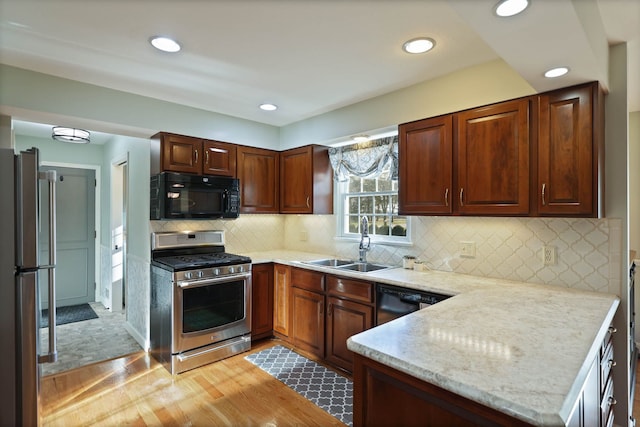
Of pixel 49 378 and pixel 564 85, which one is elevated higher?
pixel 564 85

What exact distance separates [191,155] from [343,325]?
2208 mm

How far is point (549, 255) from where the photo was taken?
2.28m

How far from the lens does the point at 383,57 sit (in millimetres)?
2270

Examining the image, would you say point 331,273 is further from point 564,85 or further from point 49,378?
point 49,378

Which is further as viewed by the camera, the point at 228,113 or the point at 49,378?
the point at 228,113

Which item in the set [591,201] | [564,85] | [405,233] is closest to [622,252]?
[591,201]

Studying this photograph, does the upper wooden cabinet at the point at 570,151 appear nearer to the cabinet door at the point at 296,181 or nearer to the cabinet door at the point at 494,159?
the cabinet door at the point at 494,159

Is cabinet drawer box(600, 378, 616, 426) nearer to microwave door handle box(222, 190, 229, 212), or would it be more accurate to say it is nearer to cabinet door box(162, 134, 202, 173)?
microwave door handle box(222, 190, 229, 212)

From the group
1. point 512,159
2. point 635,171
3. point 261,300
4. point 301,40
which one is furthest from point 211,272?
point 635,171

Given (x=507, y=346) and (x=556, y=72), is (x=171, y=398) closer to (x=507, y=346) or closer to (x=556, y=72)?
(x=507, y=346)

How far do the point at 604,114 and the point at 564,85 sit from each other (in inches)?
14.0

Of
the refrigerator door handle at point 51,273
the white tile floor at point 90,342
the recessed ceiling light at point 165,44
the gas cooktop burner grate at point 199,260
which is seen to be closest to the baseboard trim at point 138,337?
the white tile floor at point 90,342

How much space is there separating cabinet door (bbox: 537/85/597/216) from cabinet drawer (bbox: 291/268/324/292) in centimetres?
183

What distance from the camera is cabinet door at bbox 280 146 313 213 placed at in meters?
3.70
